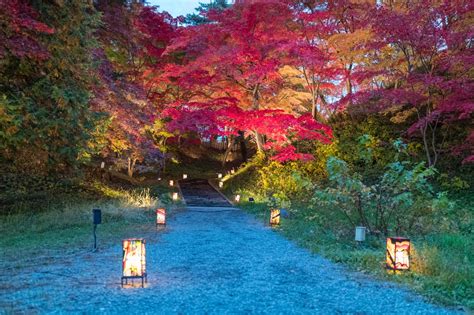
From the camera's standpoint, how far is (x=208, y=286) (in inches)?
198

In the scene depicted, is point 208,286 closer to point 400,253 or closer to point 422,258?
point 400,253

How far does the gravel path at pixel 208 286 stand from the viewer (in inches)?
167

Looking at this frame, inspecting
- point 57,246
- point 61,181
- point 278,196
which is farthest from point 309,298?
point 61,181

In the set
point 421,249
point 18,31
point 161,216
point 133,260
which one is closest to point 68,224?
point 161,216

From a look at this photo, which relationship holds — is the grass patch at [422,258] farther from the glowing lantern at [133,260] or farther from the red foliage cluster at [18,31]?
the red foliage cluster at [18,31]

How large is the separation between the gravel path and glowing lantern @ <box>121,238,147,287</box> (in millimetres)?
194

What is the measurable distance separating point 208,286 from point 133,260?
39.2 inches

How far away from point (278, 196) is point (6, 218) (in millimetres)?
7652

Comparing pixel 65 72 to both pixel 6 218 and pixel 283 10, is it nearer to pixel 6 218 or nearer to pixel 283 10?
pixel 6 218

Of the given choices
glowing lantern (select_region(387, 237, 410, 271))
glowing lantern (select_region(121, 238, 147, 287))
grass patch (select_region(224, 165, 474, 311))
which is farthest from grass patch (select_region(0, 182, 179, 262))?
glowing lantern (select_region(387, 237, 410, 271))

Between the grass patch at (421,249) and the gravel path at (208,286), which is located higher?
the grass patch at (421,249)

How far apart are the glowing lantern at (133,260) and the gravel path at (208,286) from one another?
194mm

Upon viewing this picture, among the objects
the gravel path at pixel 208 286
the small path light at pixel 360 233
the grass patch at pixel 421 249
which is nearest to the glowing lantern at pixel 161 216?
the gravel path at pixel 208 286

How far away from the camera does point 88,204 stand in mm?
12156
